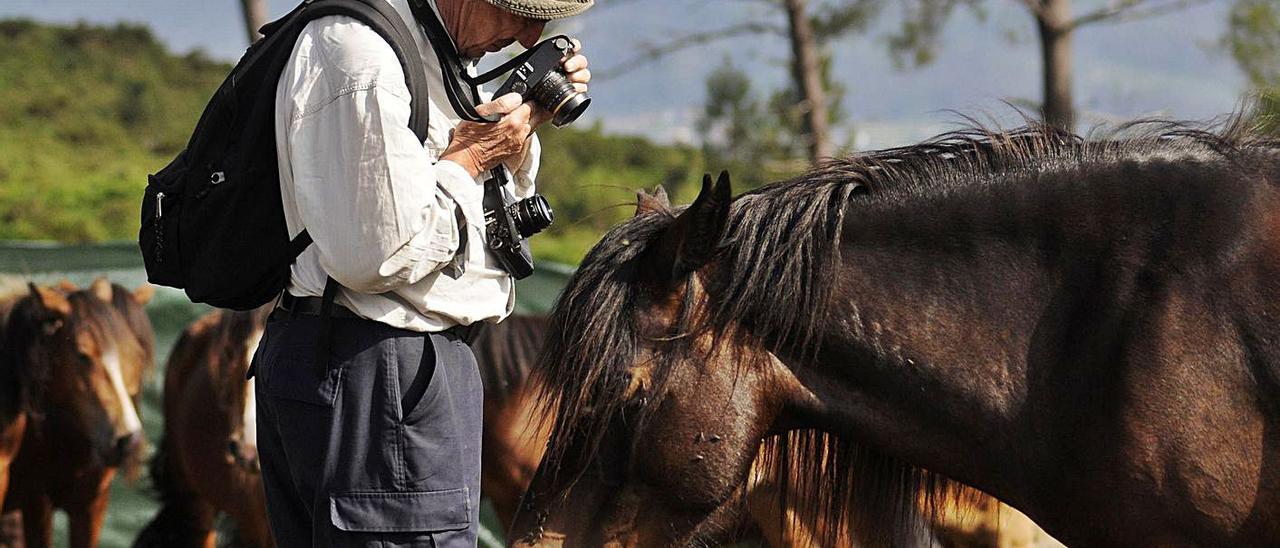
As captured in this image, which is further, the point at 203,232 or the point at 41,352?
the point at 41,352

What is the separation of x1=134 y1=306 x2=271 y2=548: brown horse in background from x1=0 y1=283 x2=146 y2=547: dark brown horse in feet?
0.89

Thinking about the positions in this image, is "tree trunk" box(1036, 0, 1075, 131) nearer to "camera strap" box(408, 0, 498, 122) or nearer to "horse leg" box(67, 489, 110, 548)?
"horse leg" box(67, 489, 110, 548)

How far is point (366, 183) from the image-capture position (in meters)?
2.04

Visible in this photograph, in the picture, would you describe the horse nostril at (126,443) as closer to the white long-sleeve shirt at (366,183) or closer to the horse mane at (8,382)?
the horse mane at (8,382)

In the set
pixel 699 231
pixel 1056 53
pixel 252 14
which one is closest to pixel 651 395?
pixel 699 231

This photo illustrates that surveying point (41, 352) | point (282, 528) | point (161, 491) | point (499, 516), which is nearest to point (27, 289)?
point (41, 352)

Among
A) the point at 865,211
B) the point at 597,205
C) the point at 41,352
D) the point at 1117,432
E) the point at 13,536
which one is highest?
the point at 865,211

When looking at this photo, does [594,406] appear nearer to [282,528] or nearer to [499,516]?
[282,528]

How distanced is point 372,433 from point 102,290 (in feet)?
14.9

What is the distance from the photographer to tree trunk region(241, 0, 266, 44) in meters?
9.05

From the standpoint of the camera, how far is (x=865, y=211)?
98.0 inches

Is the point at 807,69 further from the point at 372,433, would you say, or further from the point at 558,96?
the point at 372,433

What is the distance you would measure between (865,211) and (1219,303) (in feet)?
2.09

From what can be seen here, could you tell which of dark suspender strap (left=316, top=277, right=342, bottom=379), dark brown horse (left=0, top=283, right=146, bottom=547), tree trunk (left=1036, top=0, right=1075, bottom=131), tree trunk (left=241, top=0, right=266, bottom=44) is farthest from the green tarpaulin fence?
tree trunk (left=1036, top=0, right=1075, bottom=131)
